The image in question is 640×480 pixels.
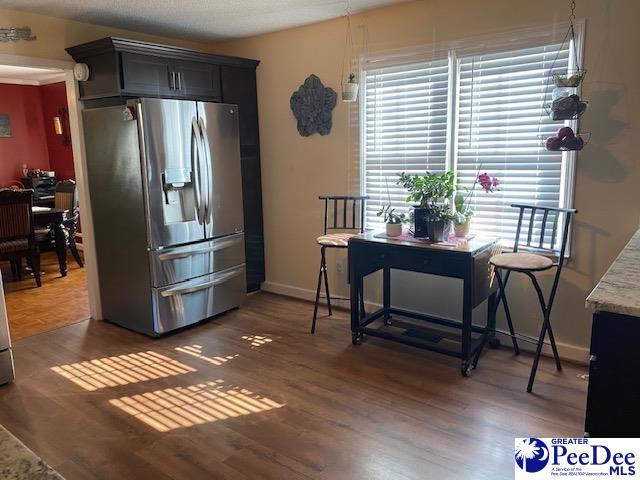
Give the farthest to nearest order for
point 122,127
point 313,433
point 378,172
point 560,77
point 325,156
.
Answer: point 325,156 → point 378,172 → point 122,127 → point 560,77 → point 313,433

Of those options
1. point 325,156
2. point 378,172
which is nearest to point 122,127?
point 325,156

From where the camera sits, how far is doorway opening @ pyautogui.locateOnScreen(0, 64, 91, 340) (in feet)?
15.8

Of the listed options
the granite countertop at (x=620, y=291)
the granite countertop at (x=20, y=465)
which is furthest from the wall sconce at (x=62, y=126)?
the granite countertop at (x=620, y=291)

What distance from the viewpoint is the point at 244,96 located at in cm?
427

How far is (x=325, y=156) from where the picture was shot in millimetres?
4051

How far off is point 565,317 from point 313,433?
1.79m

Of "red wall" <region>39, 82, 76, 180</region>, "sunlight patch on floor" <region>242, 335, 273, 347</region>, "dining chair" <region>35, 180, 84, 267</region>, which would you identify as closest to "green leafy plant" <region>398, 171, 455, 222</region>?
"sunlight patch on floor" <region>242, 335, 273, 347</region>

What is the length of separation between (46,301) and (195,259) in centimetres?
184

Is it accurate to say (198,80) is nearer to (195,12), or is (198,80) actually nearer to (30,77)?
(195,12)

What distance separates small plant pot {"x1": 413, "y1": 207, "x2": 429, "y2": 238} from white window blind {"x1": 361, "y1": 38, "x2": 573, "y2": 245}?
1.53ft

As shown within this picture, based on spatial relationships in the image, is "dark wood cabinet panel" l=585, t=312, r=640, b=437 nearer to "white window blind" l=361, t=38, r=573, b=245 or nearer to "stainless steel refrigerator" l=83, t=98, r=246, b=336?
"white window blind" l=361, t=38, r=573, b=245

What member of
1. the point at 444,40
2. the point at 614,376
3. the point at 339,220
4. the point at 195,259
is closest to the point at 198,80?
the point at 195,259

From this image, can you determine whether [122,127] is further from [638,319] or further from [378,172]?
[638,319]

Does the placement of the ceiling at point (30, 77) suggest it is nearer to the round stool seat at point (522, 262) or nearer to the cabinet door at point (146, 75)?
the cabinet door at point (146, 75)
